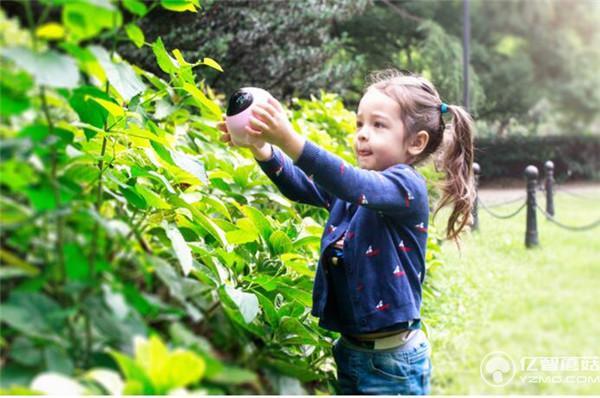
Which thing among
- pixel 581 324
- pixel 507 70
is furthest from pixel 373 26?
pixel 507 70

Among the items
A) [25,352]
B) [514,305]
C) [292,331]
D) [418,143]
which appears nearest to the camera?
[25,352]

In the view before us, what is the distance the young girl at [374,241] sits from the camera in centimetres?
90

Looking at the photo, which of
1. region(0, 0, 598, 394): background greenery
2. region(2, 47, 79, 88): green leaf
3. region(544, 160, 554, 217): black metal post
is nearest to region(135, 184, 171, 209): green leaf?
region(0, 0, 598, 394): background greenery

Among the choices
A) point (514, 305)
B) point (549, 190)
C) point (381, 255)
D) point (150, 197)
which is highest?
point (150, 197)

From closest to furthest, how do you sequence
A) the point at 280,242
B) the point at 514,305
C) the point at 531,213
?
the point at 280,242 → the point at 514,305 → the point at 531,213

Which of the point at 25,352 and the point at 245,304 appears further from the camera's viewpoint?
the point at 245,304

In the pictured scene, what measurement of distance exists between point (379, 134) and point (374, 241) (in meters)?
0.19

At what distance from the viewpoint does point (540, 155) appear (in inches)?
254

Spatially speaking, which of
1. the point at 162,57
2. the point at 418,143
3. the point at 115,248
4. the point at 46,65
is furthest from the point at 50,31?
the point at 418,143

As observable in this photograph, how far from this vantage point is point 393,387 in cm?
97

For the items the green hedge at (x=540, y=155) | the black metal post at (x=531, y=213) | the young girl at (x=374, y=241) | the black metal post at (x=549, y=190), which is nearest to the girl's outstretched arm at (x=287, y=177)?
the young girl at (x=374, y=241)

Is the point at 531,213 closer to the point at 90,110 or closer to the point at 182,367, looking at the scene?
the point at 90,110

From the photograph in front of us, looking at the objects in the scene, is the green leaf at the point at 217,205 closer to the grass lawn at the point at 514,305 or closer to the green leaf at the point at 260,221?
the green leaf at the point at 260,221

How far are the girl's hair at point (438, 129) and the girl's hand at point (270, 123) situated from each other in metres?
0.36
